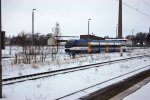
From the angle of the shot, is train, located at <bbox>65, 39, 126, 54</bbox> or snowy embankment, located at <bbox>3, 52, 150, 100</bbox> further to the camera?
train, located at <bbox>65, 39, 126, 54</bbox>

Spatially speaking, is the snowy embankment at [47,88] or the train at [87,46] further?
the train at [87,46]

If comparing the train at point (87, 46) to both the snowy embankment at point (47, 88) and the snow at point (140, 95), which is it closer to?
the snowy embankment at point (47, 88)

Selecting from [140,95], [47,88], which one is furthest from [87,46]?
[140,95]

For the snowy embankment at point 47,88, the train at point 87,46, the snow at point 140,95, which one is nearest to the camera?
the snow at point 140,95

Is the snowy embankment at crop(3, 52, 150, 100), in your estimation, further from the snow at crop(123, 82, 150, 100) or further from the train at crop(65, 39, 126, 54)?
the train at crop(65, 39, 126, 54)

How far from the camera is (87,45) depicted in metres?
47.1

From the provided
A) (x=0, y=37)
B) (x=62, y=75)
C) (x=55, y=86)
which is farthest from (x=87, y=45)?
(x=0, y=37)

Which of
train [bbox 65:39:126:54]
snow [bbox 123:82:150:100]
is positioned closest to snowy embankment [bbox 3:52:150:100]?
snow [bbox 123:82:150:100]

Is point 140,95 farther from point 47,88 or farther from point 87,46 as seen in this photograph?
point 87,46

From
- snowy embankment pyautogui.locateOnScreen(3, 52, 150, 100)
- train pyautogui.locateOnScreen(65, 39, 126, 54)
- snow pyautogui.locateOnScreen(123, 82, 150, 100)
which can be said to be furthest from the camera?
train pyautogui.locateOnScreen(65, 39, 126, 54)

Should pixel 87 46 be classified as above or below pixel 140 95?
above

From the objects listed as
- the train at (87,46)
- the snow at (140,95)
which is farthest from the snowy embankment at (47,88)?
the train at (87,46)

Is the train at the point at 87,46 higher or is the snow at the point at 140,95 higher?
the train at the point at 87,46

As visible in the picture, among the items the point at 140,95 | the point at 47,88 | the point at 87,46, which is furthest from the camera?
the point at 87,46
